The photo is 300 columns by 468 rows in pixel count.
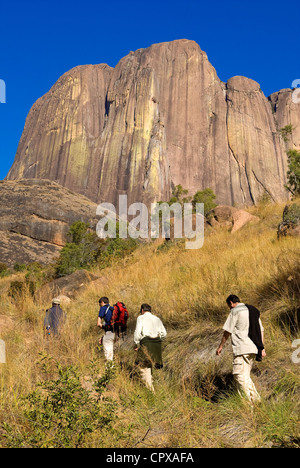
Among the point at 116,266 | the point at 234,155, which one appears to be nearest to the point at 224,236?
the point at 116,266

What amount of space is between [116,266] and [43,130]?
→ 334 feet

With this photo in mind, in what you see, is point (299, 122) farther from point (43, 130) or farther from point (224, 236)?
point (224, 236)

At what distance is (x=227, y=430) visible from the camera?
3.62 meters

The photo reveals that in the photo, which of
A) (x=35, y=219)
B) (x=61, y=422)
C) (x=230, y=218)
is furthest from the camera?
(x=35, y=219)

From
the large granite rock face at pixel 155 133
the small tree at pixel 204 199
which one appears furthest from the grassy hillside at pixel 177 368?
the large granite rock face at pixel 155 133

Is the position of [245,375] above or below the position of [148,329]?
below

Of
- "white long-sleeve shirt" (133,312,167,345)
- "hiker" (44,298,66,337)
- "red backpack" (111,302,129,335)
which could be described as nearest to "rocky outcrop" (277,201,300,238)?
"red backpack" (111,302,129,335)

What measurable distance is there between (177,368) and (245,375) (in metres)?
1.51

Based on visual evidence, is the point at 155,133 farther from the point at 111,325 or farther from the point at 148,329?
the point at 148,329

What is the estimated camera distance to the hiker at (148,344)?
552 cm

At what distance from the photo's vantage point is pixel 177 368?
5.64 meters

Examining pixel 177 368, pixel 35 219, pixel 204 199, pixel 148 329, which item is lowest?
pixel 177 368

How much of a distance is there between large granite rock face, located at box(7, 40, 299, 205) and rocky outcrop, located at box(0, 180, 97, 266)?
3797cm

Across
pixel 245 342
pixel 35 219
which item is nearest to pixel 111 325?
pixel 245 342
